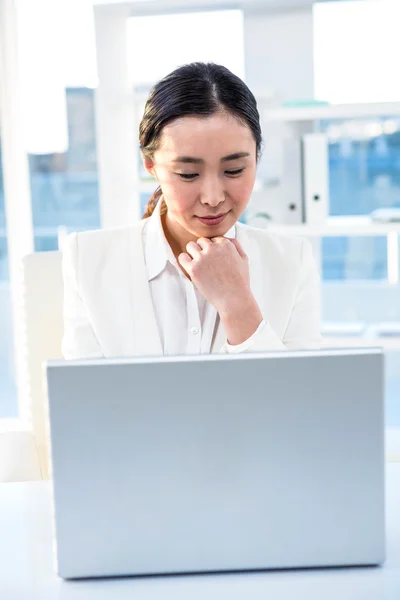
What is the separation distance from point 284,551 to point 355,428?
0.16 meters

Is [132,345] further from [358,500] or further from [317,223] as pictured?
[317,223]

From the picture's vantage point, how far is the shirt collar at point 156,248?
1.60m

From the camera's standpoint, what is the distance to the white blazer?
1.55 meters

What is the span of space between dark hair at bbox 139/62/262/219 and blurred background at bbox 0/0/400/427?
1.47 metres

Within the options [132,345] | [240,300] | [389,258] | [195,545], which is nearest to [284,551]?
[195,545]

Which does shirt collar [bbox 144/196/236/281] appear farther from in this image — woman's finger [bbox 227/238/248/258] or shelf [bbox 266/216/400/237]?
shelf [bbox 266/216/400/237]

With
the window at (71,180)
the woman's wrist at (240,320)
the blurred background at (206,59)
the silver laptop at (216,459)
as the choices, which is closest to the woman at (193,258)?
the woman's wrist at (240,320)

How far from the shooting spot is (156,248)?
1620mm

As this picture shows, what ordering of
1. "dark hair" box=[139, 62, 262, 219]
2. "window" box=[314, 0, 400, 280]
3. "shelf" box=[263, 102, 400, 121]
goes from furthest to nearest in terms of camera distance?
"window" box=[314, 0, 400, 280] < "shelf" box=[263, 102, 400, 121] < "dark hair" box=[139, 62, 262, 219]

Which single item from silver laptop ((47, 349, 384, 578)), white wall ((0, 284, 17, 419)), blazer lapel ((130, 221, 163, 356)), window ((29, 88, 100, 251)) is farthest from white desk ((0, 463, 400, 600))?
white wall ((0, 284, 17, 419))

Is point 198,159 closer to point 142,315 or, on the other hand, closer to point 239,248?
point 239,248

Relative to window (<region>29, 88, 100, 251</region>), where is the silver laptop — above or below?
below

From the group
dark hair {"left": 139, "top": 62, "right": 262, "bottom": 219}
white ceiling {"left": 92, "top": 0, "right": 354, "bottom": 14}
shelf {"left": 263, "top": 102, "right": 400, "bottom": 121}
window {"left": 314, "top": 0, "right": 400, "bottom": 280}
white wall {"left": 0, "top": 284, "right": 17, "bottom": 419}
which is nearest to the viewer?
dark hair {"left": 139, "top": 62, "right": 262, "bottom": 219}

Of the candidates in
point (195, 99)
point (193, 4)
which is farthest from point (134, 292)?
point (193, 4)
